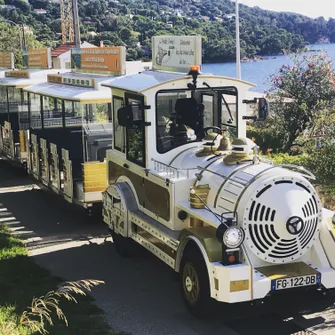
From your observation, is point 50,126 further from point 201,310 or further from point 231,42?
point 231,42

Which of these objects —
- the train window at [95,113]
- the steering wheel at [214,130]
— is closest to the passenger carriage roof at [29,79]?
the train window at [95,113]

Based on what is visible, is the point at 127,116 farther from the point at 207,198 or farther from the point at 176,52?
the point at 207,198

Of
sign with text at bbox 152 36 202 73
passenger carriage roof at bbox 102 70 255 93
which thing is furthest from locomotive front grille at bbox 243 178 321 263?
sign with text at bbox 152 36 202 73

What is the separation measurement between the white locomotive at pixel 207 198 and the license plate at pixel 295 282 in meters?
0.01

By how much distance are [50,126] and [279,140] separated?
296 inches

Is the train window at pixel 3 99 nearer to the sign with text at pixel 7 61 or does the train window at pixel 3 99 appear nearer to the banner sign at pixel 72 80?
the sign with text at pixel 7 61

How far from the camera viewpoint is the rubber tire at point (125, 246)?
28.7 ft

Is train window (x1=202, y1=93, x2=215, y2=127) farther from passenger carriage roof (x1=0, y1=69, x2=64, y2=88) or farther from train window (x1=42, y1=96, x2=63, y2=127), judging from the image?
passenger carriage roof (x1=0, y1=69, x2=64, y2=88)

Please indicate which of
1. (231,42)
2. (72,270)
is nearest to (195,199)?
(72,270)

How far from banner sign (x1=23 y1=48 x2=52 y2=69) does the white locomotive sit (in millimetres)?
8035

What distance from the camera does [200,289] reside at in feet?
20.8

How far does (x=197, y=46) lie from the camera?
821 centimetres

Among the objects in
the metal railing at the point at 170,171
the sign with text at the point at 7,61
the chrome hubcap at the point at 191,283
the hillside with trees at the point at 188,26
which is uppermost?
the hillside with trees at the point at 188,26

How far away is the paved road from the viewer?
6.44 meters
